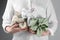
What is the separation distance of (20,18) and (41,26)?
123 mm

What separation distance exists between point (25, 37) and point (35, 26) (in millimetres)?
131

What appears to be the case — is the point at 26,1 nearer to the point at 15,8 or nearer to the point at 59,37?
the point at 15,8

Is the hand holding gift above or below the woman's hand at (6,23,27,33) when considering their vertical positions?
above

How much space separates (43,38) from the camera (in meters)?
0.88

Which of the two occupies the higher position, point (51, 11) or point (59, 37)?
point (51, 11)

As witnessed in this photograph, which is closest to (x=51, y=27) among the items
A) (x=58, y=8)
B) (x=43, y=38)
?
(x=43, y=38)

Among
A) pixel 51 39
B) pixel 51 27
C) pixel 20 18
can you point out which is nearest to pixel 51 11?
pixel 51 27

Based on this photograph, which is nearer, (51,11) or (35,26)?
(35,26)

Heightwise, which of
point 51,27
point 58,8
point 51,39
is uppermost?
point 58,8

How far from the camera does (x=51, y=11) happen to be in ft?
2.89

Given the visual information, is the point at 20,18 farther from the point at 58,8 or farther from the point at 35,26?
the point at 58,8

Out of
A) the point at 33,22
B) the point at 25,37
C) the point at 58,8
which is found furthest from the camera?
the point at 58,8

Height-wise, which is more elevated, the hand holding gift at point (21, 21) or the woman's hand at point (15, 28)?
the hand holding gift at point (21, 21)

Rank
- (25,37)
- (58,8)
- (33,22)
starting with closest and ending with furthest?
(33,22) → (25,37) → (58,8)
